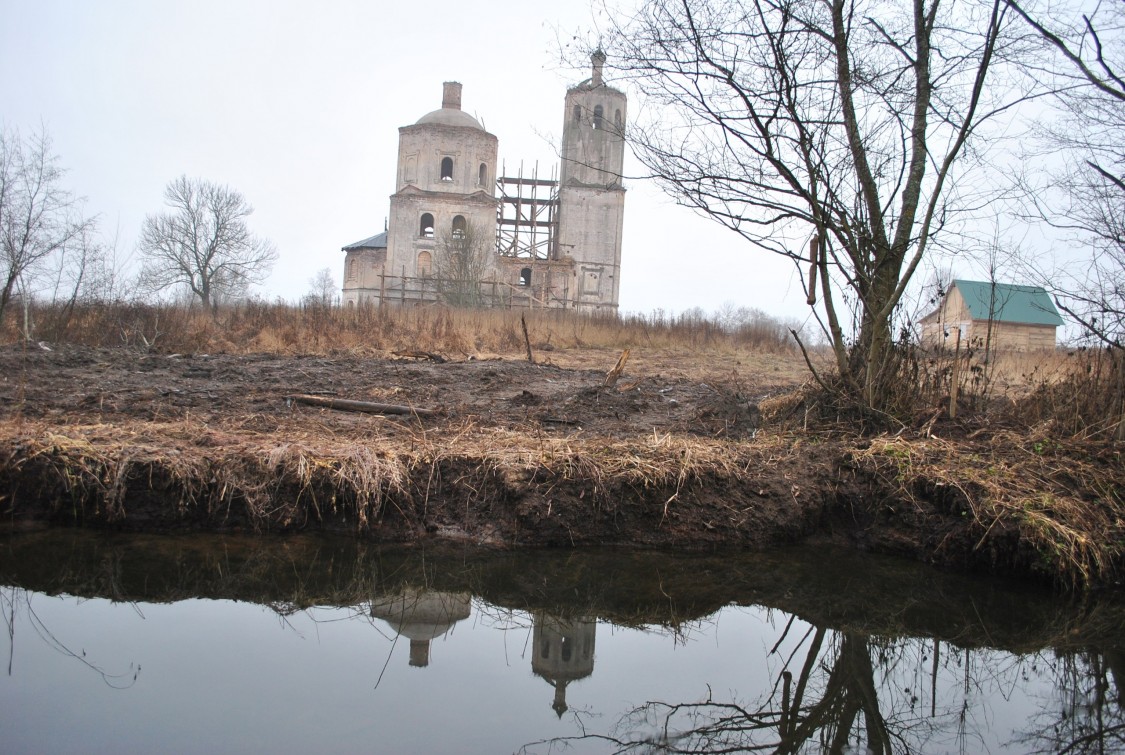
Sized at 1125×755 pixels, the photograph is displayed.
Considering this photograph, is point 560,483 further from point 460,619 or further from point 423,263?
point 423,263

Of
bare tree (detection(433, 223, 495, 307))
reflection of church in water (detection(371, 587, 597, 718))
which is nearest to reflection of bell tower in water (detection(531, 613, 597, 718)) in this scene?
reflection of church in water (detection(371, 587, 597, 718))

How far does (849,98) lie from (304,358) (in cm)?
895

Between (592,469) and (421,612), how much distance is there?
176 cm

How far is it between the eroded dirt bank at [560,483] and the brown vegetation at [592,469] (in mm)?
15

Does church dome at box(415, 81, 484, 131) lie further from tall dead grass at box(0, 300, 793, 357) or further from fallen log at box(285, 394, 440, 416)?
fallen log at box(285, 394, 440, 416)

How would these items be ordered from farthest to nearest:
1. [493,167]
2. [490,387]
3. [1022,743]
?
[493,167]
[490,387]
[1022,743]

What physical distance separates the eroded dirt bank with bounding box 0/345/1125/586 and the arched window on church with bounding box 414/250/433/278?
40019 mm

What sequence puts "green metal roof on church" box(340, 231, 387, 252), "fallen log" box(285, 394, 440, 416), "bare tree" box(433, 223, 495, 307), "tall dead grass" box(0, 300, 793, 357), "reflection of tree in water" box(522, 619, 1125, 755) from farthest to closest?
"green metal roof on church" box(340, 231, 387, 252) < "bare tree" box(433, 223, 495, 307) < "tall dead grass" box(0, 300, 793, 357) < "fallen log" box(285, 394, 440, 416) < "reflection of tree in water" box(522, 619, 1125, 755)

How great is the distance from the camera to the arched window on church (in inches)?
1836

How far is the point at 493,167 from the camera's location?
48875 mm

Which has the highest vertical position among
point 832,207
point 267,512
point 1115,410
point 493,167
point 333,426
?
point 493,167

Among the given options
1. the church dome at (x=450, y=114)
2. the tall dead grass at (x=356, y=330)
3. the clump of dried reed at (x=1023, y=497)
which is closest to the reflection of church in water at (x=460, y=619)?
the clump of dried reed at (x=1023, y=497)

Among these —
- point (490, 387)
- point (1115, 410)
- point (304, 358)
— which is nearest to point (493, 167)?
point (304, 358)

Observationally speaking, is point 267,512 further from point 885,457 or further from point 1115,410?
point 1115,410
